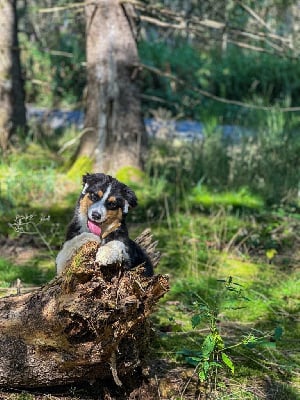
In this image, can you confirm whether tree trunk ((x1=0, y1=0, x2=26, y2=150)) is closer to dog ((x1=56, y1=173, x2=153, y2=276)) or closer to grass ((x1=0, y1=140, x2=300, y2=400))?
grass ((x1=0, y1=140, x2=300, y2=400))

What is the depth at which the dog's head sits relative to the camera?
13.7 feet

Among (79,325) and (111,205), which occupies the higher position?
(111,205)

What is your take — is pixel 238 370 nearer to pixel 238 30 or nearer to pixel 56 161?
pixel 238 30

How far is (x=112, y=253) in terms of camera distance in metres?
3.59

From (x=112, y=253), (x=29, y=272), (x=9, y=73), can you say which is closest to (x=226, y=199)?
(x=29, y=272)

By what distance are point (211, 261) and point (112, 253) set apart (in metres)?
2.95

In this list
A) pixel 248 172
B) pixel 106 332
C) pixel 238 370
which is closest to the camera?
pixel 106 332

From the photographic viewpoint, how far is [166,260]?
257 inches

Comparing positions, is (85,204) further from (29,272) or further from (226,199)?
(226,199)

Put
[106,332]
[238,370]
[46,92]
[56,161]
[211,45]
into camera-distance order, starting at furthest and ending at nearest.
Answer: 1. [211,45]
2. [46,92]
3. [56,161]
4. [238,370]
5. [106,332]

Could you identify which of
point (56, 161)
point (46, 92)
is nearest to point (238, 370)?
point (56, 161)

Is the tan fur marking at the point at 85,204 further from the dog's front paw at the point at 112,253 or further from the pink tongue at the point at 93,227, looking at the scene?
the dog's front paw at the point at 112,253

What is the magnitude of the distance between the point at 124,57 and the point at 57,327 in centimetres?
539

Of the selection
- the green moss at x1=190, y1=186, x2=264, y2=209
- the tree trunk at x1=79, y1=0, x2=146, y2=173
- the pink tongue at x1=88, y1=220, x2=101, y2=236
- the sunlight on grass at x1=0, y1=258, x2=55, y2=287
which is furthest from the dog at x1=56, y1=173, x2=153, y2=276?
the tree trunk at x1=79, y1=0, x2=146, y2=173
